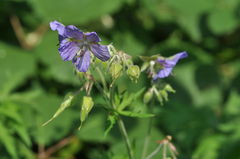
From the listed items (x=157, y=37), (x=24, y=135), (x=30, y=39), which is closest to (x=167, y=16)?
(x=157, y=37)

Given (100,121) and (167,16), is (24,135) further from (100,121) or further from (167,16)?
(167,16)

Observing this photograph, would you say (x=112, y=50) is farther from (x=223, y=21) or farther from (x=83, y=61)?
(x=223, y=21)

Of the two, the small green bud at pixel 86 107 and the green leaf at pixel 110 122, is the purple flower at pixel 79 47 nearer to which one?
the small green bud at pixel 86 107

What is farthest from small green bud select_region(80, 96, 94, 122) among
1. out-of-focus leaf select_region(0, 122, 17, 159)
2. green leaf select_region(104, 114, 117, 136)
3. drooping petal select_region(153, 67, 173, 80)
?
out-of-focus leaf select_region(0, 122, 17, 159)

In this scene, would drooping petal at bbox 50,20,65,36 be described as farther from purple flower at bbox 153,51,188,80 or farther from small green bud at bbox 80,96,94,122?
purple flower at bbox 153,51,188,80

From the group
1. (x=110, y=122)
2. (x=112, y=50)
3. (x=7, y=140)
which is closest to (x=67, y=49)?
(x=112, y=50)

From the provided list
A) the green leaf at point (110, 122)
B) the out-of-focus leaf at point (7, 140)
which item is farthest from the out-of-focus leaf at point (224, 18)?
the green leaf at point (110, 122)
